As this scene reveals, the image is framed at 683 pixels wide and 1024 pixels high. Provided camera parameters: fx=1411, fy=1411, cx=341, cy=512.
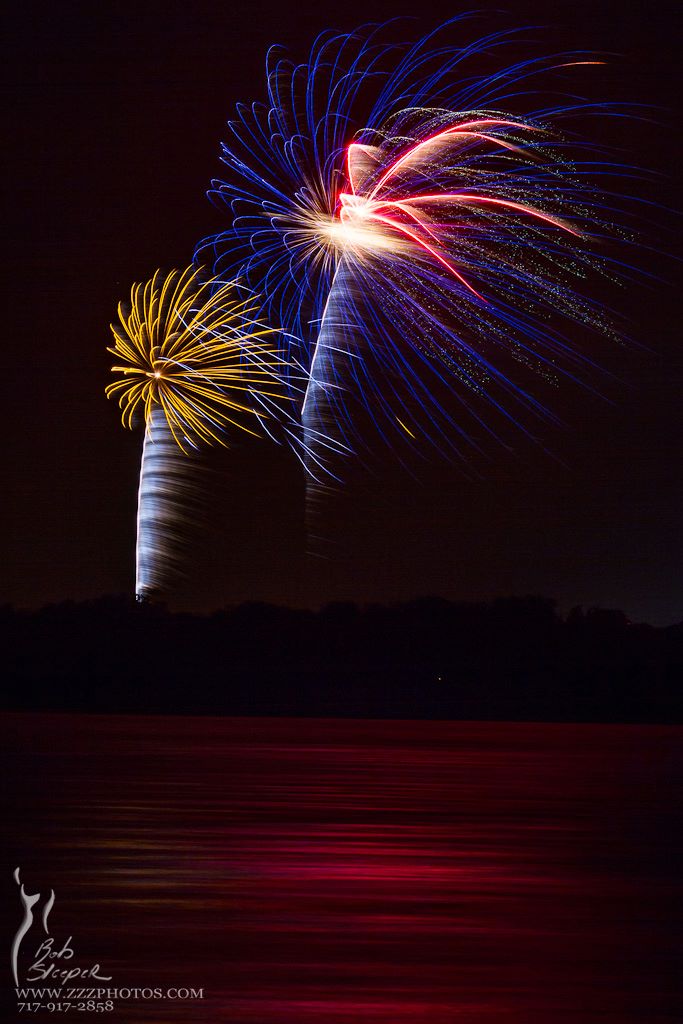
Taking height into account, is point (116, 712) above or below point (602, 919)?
above

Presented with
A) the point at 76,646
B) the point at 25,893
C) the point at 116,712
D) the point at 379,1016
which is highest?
the point at 76,646

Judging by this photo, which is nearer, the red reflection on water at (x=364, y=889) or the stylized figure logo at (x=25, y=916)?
the red reflection on water at (x=364, y=889)

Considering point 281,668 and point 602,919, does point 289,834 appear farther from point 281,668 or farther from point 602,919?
point 281,668

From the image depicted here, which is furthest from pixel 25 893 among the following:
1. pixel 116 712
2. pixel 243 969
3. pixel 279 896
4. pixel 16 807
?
pixel 116 712

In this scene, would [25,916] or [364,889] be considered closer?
[25,916]
